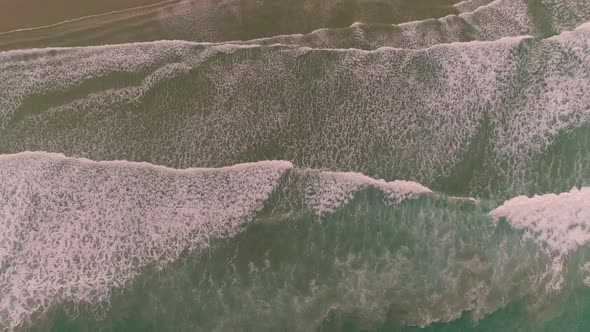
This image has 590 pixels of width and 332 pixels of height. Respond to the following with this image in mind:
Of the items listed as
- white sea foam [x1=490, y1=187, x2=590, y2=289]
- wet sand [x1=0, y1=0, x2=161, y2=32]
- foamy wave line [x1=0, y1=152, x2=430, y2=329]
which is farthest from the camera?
wet sand [x1=0, y1=0, x2=161, y2=32]

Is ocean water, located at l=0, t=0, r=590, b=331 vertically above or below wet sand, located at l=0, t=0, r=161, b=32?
below

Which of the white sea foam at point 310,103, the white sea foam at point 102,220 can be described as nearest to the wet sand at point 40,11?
the white sea foam at point 310,103

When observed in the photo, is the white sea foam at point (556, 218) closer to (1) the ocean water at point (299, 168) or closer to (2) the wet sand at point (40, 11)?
(1) the ocean water at point (299, 168)

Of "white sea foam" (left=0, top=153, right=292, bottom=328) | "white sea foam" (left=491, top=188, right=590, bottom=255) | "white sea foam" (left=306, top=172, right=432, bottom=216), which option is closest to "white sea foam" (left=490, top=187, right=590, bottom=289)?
"white sea foam" (left=491, top=188, right=590, bottom=255)

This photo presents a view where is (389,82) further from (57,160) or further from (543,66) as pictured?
(57,160)

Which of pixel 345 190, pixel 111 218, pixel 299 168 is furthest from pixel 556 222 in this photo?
pixel 111 218

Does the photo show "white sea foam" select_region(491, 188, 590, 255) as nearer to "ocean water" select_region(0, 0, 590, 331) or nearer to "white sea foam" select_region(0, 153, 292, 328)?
"ocean water" select_region(0, 0, 590, 331)
